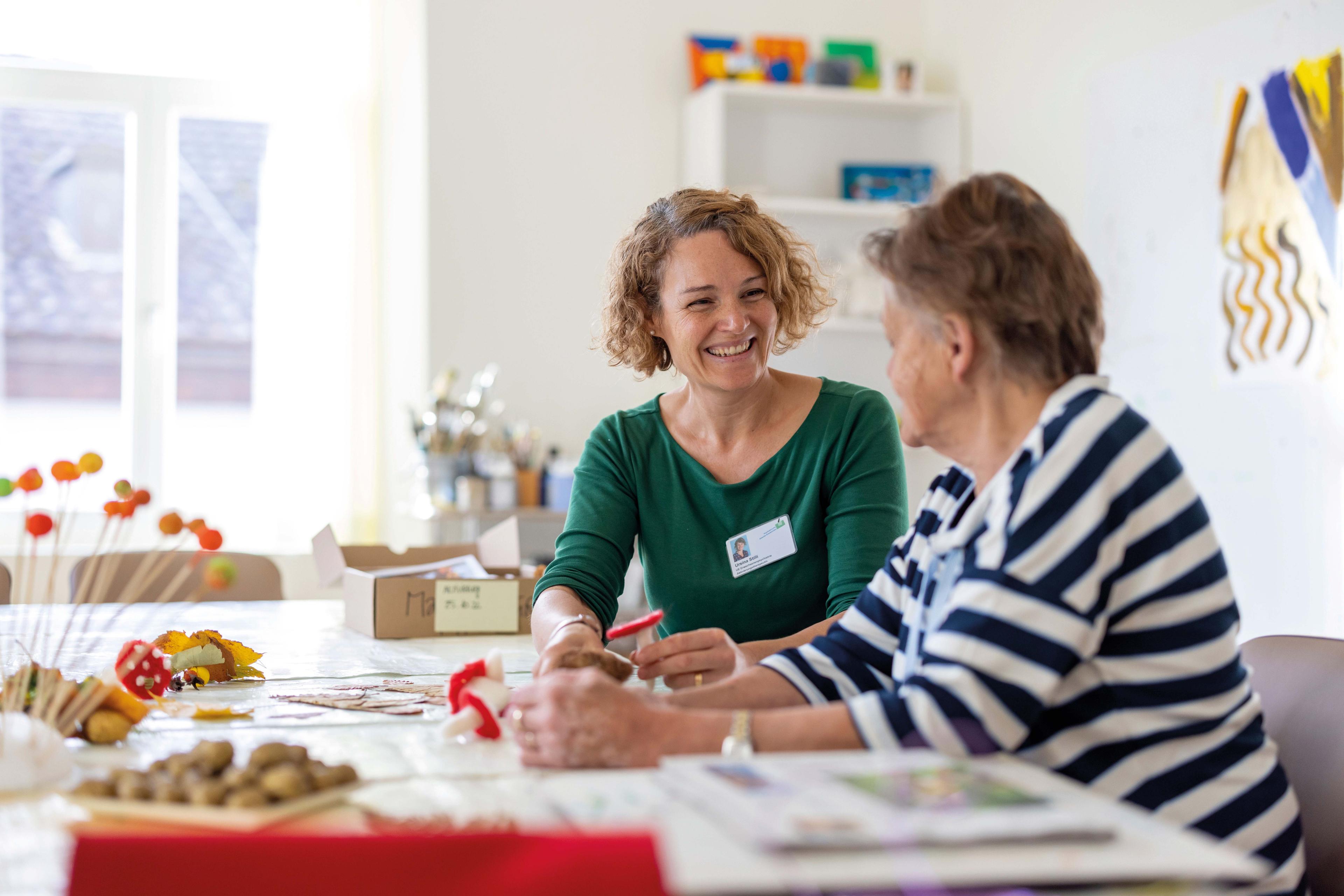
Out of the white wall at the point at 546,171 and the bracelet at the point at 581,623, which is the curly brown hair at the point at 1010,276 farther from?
the white wall at the point at 546,171

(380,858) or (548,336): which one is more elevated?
(548,336)

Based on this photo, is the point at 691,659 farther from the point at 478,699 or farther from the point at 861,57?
the point at 861,57

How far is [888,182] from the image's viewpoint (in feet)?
15.0

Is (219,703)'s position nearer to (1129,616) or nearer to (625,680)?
(625,680)

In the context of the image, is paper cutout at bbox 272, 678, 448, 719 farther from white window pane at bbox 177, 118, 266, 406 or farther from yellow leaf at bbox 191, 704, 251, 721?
white window pane at bbox 177, 118, 266, 406

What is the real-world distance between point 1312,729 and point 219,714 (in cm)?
114

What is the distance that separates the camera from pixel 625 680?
1500 millimetres

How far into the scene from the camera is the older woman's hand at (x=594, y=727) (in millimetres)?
1031

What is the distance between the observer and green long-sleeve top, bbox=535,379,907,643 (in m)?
1.86

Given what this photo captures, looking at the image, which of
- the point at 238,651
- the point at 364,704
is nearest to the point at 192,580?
the point at 238,651

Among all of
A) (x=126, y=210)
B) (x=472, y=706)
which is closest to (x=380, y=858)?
(x=472, y=706)

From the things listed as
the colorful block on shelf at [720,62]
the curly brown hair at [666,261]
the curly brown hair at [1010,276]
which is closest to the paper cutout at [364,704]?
the curly brown hair at [1010,276]

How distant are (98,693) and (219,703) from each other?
9.5 inches

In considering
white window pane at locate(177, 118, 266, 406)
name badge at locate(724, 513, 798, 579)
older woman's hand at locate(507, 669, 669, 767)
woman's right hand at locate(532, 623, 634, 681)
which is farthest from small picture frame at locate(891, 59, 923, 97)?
older woman's hand at locate(507, 669, 669, 767)
